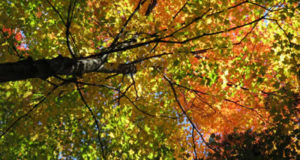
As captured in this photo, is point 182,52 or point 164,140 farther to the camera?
point 164,140

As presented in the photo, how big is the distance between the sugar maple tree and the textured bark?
1 centimetres

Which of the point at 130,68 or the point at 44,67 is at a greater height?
the point at 130,68

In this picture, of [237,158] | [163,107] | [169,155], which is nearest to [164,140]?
[169,155]

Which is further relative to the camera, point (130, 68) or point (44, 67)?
point (130, 68)

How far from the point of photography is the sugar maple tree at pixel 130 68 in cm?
331

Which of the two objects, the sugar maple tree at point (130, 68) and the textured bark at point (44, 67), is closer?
the textured bark at point (44, 67)

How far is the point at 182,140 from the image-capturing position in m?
7.00

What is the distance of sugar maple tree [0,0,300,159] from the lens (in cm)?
331

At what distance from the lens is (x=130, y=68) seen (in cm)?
394

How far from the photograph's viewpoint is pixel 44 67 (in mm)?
2127

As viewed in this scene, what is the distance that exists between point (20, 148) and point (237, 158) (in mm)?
7637

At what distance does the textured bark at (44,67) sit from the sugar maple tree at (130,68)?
0.5 inches

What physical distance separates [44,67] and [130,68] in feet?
6.49

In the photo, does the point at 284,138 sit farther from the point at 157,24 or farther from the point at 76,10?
the point at 76,10
